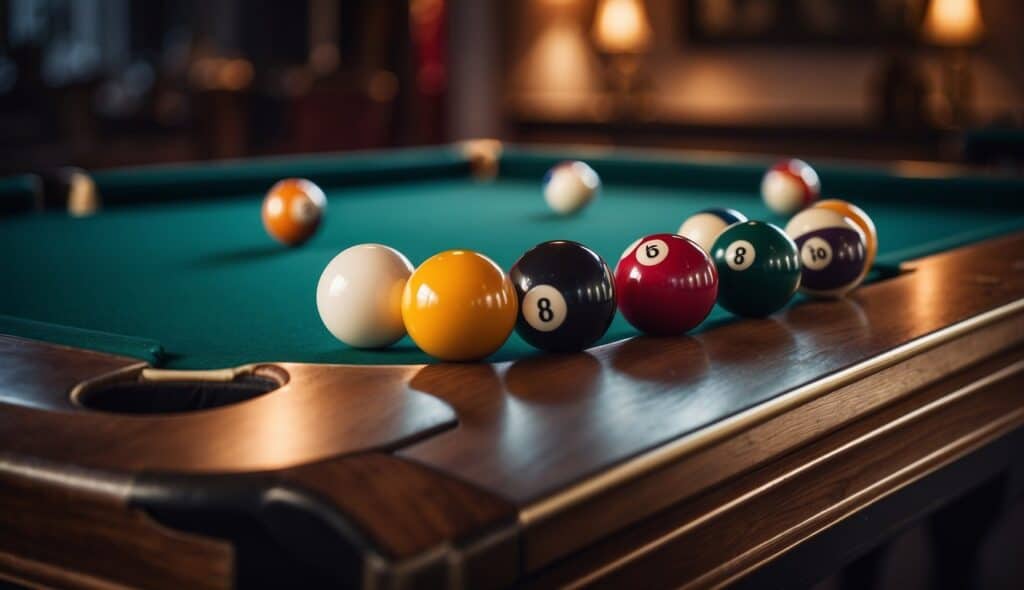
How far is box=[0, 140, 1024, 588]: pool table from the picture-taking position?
0.82m

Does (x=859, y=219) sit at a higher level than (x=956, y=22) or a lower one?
lower

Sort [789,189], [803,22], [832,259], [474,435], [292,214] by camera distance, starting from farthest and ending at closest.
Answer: [803,22] → [789,189] → [292,214] → [832,259] → [474,435]

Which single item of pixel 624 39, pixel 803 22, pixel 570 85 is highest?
pixel 803 22

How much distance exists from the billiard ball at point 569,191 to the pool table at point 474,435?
2.82ft

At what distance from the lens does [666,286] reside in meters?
1.27

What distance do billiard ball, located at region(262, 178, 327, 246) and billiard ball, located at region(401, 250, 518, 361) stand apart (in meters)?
1.02

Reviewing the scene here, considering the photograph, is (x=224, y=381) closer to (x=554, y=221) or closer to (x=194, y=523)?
(x=194, y=523)

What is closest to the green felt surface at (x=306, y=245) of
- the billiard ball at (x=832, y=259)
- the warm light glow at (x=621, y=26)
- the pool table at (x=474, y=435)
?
the pool table at (x=474, y=435)

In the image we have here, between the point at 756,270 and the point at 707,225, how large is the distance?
1.07 feet

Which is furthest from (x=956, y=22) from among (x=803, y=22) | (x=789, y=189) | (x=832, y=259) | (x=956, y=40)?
(x=832, y=259)

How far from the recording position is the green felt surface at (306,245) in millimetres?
1372

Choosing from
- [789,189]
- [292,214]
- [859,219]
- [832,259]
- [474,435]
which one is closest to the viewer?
[474,435]

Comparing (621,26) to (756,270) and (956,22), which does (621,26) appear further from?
(756,270)

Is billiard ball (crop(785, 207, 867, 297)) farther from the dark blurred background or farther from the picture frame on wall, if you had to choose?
the picture frame on wall
